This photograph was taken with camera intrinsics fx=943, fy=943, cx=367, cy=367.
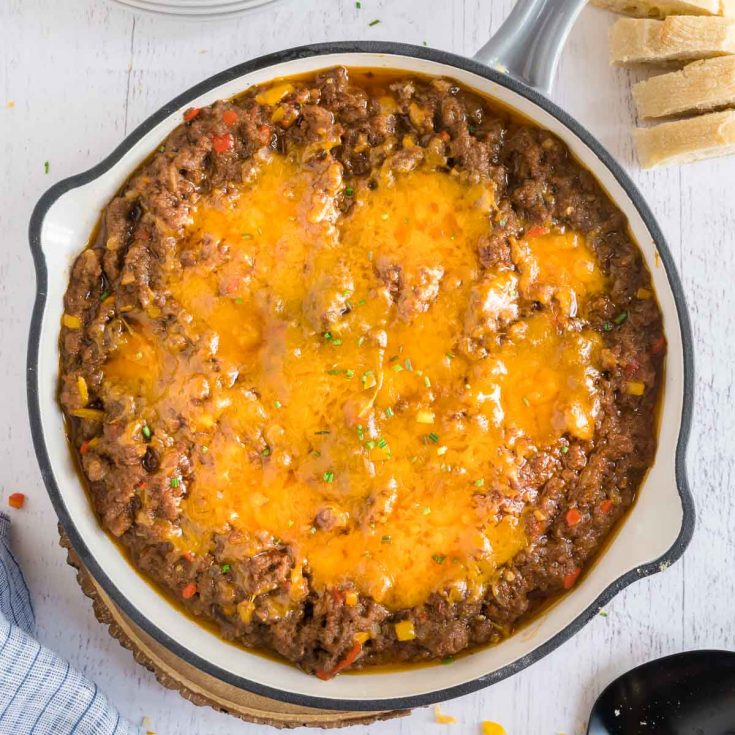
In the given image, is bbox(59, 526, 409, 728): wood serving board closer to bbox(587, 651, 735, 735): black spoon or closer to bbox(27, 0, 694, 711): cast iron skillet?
bbox(27, 0, 694, 711): cast iron skillet

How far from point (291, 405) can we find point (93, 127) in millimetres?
1522

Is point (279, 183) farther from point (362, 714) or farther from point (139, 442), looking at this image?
point (362, 714)

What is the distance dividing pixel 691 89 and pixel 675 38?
203mm

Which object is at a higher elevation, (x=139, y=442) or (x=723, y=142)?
(x=723, y=142)

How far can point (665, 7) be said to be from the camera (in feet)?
12.1

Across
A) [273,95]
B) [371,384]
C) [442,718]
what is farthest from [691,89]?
[442,718]

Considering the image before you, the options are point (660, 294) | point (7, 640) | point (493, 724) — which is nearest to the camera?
point (660, 294)

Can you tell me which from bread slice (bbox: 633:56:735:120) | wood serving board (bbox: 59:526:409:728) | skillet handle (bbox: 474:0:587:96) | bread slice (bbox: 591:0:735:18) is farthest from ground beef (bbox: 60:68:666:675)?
bread slice (bbox: 591:0:735:18)

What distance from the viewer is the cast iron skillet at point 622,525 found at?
10.5 feet

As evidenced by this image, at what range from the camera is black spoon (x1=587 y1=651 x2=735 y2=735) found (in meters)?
3.72

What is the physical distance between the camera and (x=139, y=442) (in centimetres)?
331

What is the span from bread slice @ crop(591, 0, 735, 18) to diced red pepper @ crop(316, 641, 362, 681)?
8.79 ft

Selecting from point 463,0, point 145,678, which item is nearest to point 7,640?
point 145,678

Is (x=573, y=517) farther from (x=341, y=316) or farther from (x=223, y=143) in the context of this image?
(x=223, y=143)
